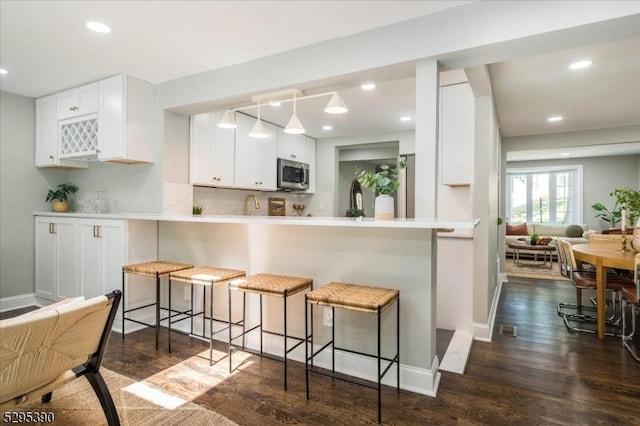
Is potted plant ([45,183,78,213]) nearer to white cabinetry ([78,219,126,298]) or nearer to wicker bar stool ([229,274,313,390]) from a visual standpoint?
white cabinetry ([78,219,126,298])

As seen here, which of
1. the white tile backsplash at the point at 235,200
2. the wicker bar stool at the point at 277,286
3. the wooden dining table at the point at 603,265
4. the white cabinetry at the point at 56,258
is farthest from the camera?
the white tile backsplash at the point at 235,200

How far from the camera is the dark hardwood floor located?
76.4 inches

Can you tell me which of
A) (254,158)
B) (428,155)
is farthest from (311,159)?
(428,155)

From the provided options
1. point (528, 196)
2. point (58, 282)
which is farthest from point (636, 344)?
point (528, 196)

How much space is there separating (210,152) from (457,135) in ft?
8.45

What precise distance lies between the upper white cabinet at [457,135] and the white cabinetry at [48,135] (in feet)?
13.0

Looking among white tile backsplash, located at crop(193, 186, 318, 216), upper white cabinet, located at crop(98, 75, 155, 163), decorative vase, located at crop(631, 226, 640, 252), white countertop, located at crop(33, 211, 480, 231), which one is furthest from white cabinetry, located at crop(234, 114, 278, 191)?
decorative vase, located at crop(631, 226, 640, 252)

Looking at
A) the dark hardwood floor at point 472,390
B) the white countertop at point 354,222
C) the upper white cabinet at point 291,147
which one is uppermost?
the upper white cabinet at point 291,147

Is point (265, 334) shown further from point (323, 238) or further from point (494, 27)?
point (494, 27)

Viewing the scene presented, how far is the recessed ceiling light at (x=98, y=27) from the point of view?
7.59 feet

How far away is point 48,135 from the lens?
150 inches

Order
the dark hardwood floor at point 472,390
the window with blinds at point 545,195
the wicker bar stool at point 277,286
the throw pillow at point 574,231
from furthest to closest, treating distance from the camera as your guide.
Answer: the window with blinds at point 545,195 → the throw pillow at point 574,231 → the wicker bar stool at point 277,286 → the dark hardwood floor at point 472,390

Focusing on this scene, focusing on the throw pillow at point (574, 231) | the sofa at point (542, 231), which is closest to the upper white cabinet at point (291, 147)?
the sofa at point (542, 231)

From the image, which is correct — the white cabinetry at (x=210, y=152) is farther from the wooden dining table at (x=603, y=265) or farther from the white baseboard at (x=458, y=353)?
the wooden dining table at (x=603, y=265)
